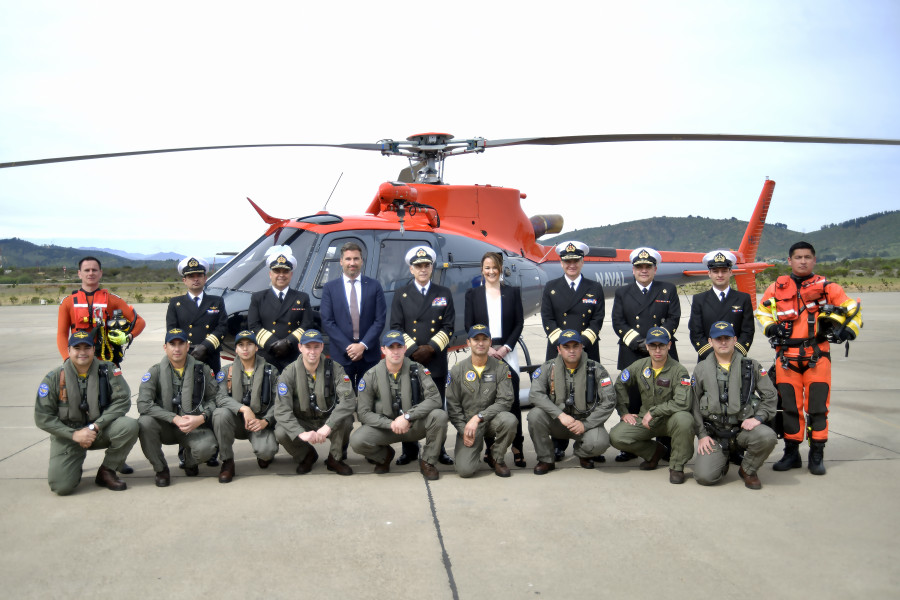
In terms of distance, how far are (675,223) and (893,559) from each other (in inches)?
6091

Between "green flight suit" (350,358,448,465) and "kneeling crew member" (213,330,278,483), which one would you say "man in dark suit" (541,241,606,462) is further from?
"kneeling crew member" (213,330,278,483)

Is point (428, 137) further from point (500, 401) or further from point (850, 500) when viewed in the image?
point (850, 500)

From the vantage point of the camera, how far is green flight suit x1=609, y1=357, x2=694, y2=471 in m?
4.63

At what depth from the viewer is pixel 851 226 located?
13688 centimetres

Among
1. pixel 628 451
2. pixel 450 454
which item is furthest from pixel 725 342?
pixel 450 454

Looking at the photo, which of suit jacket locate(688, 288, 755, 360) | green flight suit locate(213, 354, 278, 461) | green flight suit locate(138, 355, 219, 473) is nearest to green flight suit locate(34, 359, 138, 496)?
green flight suit locate(138, 355, 219, 473)

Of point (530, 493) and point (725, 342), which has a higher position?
point (725, 342)

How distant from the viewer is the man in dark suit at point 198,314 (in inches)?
213

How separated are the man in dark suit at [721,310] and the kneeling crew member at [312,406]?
2.83 metres

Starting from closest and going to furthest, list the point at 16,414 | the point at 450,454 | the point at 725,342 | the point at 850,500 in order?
the point at 850,500 < the point at 725,342 < the point at 450,454 < the point at 16,414

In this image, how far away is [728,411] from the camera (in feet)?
15.1

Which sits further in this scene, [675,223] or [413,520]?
[675,223]

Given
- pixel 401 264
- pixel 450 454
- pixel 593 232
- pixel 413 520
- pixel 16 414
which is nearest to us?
pixel 413 520

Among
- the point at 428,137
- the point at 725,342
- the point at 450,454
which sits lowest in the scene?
the point at 450,454
